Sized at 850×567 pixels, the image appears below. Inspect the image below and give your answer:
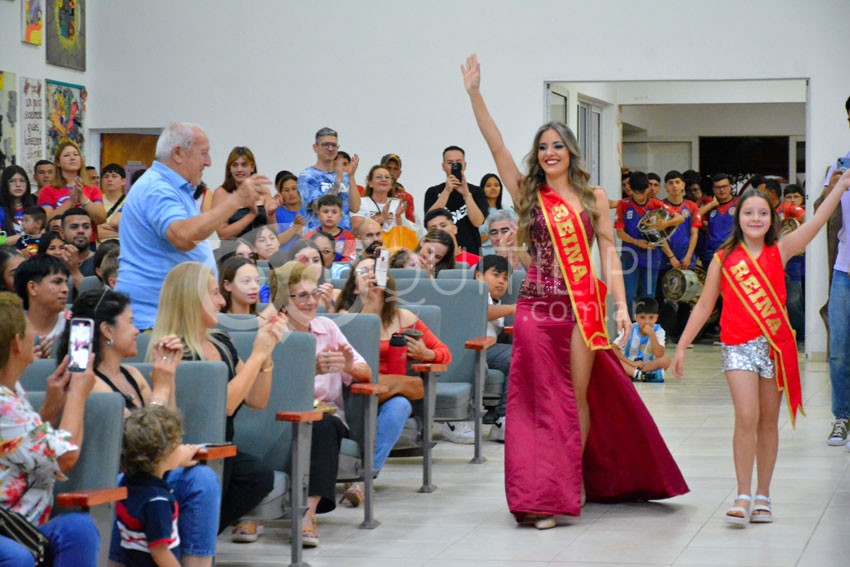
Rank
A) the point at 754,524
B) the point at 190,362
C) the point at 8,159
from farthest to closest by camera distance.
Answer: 1. the point at 8,159
2. the point at 754,524
3. the point at 190,362

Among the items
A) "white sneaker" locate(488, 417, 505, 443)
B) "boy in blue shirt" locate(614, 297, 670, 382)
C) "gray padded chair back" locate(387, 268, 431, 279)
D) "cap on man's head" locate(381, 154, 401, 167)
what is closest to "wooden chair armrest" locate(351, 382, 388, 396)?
"gray padded chair back" locate(387, 268, 431, 279)

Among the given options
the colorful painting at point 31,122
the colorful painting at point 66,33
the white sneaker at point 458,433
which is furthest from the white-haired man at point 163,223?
the colorful painting at point 66,33

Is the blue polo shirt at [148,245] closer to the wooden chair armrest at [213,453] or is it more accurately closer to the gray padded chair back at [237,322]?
the gray padded chair back at [237,322]

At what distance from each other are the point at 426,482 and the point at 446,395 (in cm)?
51

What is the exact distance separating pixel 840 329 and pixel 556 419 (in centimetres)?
224

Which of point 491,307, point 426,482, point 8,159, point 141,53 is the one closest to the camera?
point 426,482

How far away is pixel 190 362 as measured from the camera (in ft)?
13.0

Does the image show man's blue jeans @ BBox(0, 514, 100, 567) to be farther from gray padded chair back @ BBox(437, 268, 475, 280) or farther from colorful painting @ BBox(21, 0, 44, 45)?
colorful painting @ BBox(21, 0, 44, 45)

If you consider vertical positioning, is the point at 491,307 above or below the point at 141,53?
below

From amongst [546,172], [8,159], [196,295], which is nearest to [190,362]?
[196,295]

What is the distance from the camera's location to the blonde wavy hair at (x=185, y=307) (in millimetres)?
4254

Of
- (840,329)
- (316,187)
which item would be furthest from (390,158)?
(840,329)

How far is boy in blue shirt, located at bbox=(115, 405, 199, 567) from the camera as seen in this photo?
3645mm

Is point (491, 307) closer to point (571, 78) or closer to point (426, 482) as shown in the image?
point (426, 482)
